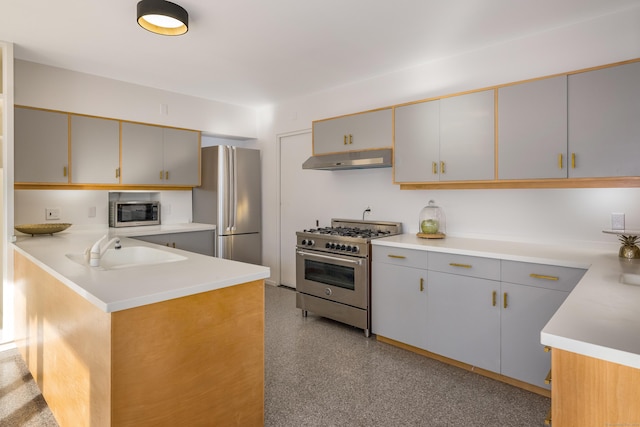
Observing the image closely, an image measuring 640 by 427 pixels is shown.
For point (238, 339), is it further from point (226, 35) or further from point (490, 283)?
point (226, 35)

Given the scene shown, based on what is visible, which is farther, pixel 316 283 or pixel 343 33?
pixel 316 283

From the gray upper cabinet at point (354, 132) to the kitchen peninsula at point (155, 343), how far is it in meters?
2.07

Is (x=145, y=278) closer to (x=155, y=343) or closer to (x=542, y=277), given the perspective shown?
(x=155, y=343)

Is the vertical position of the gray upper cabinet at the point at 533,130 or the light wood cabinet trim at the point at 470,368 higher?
the gray upper cabinet at the point at 533,130

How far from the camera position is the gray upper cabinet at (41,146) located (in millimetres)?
3307

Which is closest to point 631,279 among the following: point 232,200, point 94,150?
point 232,200

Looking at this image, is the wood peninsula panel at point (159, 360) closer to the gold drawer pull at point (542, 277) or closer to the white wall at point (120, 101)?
the gold drawer pull at point (542, 277)

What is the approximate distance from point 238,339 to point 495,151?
90.1 inches

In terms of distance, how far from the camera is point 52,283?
198 cm

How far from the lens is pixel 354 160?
358 cm

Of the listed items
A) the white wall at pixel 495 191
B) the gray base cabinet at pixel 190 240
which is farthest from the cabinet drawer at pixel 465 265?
the gray base cabinet at pixel 190 240

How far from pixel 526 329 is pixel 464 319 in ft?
1.37

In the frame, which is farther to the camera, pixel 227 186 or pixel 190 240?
pixel 227 186

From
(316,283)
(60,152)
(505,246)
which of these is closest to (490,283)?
(505,246)
